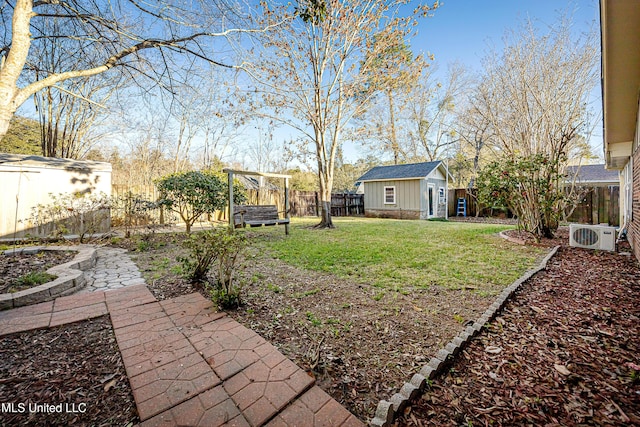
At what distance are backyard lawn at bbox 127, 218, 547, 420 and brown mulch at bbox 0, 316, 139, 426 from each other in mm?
973

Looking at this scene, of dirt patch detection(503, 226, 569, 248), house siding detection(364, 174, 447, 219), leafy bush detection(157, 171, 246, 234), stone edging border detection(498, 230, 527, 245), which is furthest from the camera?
house siding detection(364, 174, 447, 219)

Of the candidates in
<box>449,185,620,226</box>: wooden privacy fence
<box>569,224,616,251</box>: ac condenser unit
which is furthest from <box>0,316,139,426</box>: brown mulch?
<box>449,185,620,226</box>: wooden privacy fence

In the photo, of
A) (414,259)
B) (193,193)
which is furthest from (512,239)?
(193,193)

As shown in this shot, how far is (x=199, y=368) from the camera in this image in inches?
71.7

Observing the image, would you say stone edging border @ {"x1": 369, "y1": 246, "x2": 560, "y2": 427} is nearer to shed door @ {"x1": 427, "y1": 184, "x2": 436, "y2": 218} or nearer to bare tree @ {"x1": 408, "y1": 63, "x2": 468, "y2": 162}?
shed door @ {"x1": 427, "y1": 184, "x2": 436, "y2": 218}

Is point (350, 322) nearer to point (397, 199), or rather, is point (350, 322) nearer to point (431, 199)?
point (397, 199)

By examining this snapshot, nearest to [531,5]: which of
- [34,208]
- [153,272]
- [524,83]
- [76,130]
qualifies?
[524,83]

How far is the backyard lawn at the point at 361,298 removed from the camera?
6.15ft

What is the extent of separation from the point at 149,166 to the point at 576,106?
17752 millimetres

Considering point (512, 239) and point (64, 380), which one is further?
point (512, 239)

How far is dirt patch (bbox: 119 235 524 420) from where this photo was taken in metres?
1.78

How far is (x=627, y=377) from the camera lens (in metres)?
1.74

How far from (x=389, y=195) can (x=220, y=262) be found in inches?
565

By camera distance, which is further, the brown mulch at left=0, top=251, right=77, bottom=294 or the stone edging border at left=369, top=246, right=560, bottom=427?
the brown mulch at left=0, top=251, right=77, bottom=294
